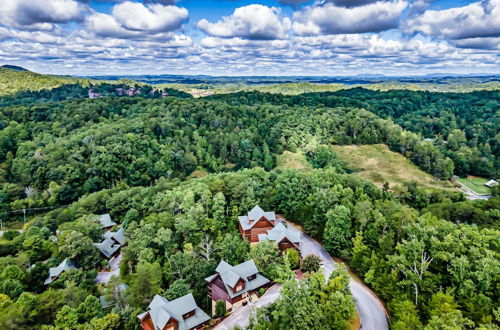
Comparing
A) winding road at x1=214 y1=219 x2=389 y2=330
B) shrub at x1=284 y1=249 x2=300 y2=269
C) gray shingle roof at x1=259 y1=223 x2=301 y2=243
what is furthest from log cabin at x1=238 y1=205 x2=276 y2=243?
winding road at x1=214 y1=219 x2=389 y2=330

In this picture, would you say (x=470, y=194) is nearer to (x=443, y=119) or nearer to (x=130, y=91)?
(x=443, y=119)

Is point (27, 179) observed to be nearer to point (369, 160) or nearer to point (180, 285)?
point (180, 285)

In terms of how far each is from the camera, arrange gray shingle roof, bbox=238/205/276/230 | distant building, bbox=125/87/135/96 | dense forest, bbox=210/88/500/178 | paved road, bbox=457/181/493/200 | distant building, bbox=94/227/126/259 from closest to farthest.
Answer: gray shingle roof, bbox=238/205/276/230 → distant building, bbox=94/227/126/259 → paved road, bbox=457/181/493/200 → dense forest, bbox=210/88/500/178 → distant building, bbox=125/87/135/96

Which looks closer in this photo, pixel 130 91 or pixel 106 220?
pixel 106 220

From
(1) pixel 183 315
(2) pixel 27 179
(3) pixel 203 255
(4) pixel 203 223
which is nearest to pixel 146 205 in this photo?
(4) pixel 203 223

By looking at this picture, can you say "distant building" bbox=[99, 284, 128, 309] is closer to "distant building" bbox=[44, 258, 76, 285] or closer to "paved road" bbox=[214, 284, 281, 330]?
"distant building" bbox=[44, 258, 76, 285]

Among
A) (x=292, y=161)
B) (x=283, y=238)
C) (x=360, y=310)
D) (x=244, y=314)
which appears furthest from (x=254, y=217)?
(x=292, y=161)
